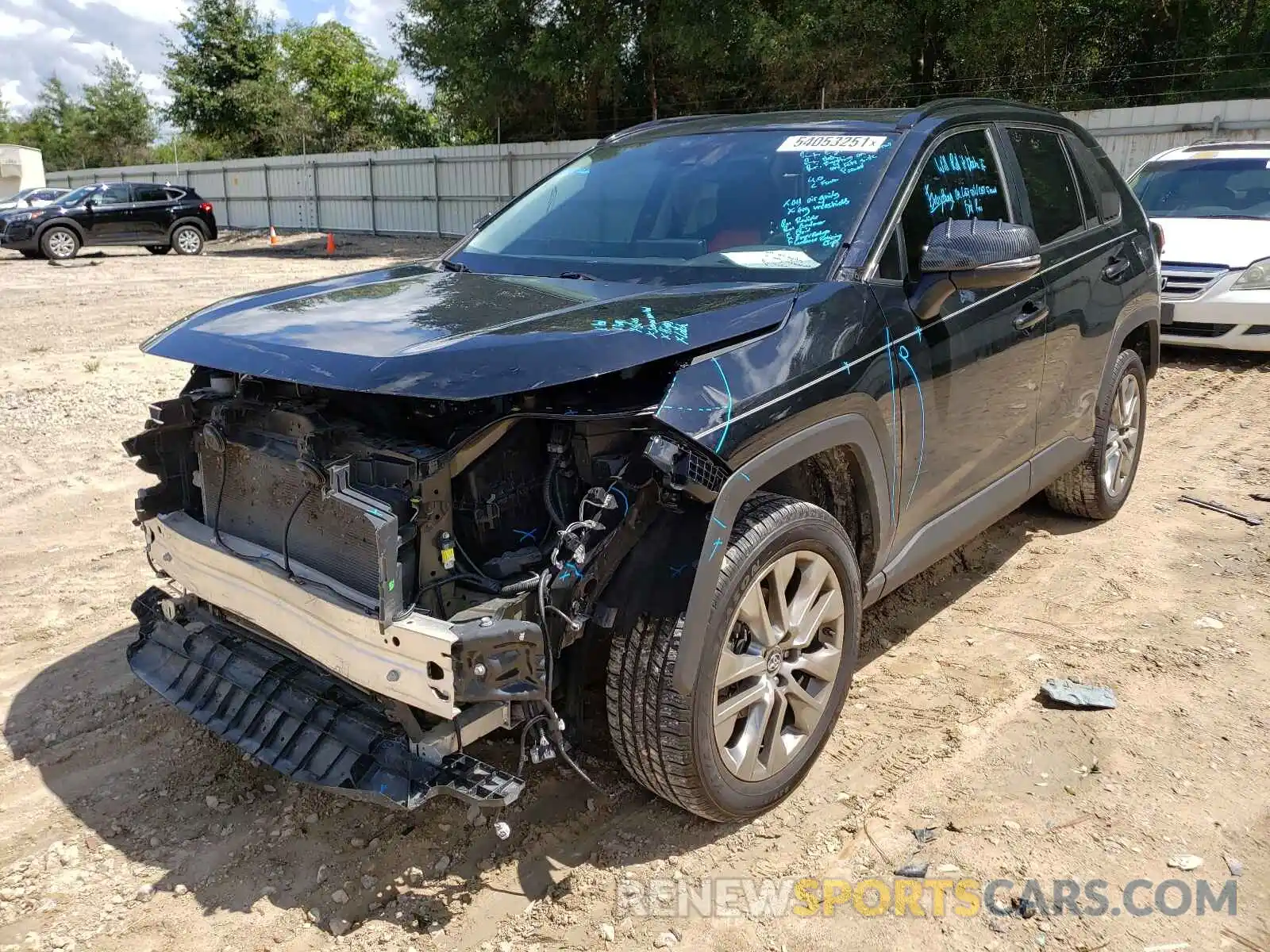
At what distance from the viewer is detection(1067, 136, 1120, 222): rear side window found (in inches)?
183

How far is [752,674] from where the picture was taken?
2748 millimetres

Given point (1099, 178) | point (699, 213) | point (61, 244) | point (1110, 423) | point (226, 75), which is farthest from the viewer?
point (226, 75)

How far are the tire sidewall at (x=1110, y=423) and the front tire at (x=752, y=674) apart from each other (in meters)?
2.44

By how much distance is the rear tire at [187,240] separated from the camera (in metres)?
23.0

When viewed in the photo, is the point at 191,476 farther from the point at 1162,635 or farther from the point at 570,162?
the point at 1162,635

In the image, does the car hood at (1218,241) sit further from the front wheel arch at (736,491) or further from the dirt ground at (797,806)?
the front wheel arch at (736,491)

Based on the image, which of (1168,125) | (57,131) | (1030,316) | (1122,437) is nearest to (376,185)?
(1168,125)

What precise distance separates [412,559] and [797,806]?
1.44 metres

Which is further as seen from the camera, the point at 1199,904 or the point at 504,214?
the point at 504,214

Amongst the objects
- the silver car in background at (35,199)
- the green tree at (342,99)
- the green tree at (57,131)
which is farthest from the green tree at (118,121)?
the silver car in background at (35,199)

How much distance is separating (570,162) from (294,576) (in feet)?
8.01

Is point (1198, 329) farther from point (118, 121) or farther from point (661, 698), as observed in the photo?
point (118, 121)

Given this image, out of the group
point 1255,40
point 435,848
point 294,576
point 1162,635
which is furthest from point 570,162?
point 1255,40

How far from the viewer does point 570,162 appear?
14.2 feet
